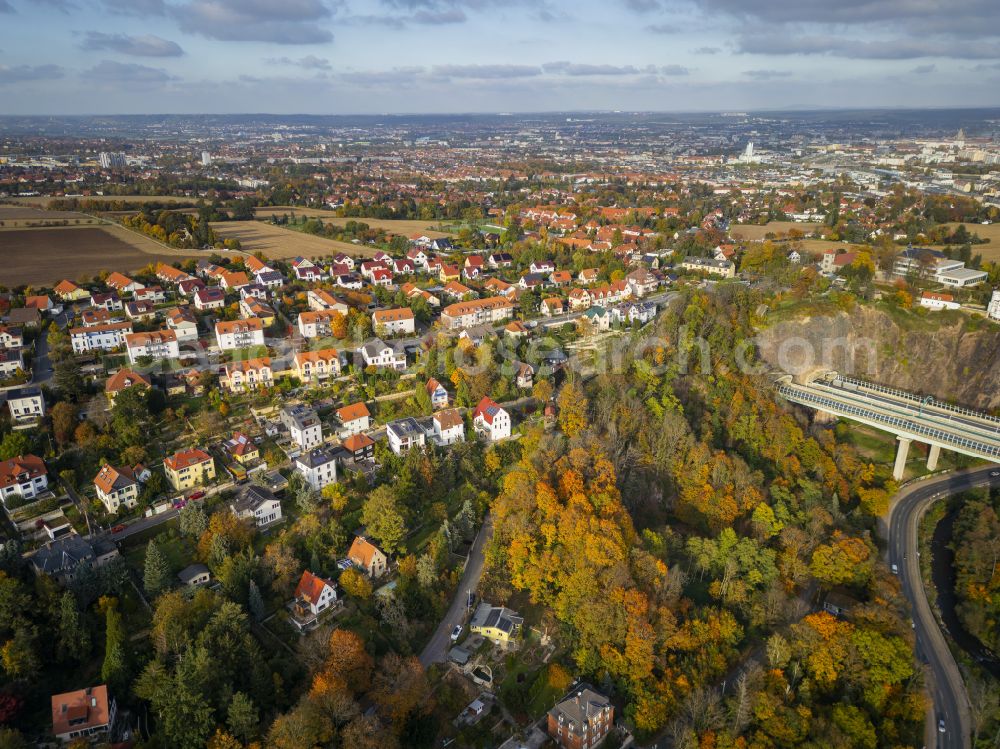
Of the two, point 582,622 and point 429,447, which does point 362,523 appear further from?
point 582,622

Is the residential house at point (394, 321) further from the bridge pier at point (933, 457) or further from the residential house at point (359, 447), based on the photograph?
the bridge pier at point (933, 457)

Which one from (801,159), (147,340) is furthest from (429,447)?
(801,159)

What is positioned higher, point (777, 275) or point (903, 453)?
point (777, 275)

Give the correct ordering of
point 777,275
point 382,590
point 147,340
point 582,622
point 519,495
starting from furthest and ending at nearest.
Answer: point 777,275, point 147,340, point 519,495, point 382,590, point 582,622

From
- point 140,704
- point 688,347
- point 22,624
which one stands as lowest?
point 140,704

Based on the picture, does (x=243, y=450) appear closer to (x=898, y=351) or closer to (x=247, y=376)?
(x=247, y=376)

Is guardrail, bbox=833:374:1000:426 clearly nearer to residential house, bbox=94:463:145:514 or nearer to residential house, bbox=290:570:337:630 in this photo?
residential house, bbox=290:570:337:630

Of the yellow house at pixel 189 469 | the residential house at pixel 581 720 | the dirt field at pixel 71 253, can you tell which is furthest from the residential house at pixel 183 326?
the residential house at pixel 581 720
